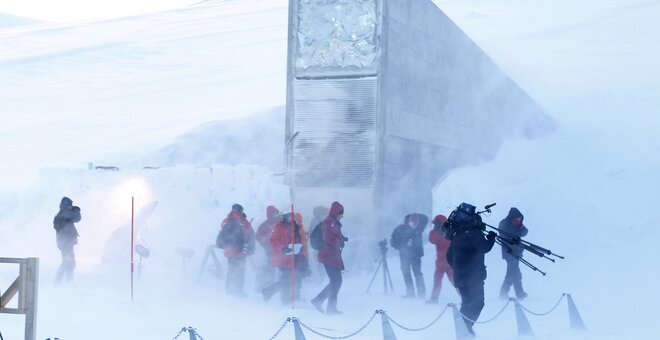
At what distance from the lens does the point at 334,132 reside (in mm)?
18125

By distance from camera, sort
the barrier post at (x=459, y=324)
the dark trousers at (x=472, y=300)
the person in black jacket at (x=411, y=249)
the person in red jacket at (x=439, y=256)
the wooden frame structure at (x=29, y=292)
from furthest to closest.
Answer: the person in black jacket at (x=411, y=249)
the person in red jacket at (x=439, y=256)
the dark trousers at (x=472, y=300)
the barrier post at (x=459, y=324)
the wooden frame structure at (x=29, y=292)

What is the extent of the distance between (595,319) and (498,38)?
36996mm

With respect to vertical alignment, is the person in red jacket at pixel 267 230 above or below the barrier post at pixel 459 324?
above

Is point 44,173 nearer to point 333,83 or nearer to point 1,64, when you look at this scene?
point 333,83

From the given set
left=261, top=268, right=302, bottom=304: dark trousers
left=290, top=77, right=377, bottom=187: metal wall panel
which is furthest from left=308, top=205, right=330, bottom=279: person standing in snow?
left=261, top=268, right=302, bottom=304: dark trousers

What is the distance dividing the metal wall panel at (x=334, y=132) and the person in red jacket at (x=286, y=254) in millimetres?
3157

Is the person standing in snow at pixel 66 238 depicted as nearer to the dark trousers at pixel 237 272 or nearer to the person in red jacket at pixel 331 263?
the dark trousers at pixel 237 272

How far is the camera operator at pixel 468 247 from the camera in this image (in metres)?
10.9

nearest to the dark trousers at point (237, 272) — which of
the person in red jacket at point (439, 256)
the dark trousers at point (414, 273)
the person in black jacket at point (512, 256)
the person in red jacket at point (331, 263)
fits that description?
the person in red jacket at point (331, 263)

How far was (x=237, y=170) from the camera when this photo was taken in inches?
763

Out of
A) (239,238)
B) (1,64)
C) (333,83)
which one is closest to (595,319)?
Answer: (239,238)

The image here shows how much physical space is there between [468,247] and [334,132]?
7.53 metres

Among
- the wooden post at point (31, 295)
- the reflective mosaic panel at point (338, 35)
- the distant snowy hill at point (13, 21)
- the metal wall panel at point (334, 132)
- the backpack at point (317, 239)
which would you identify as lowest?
the wooden post at point (31, 295)

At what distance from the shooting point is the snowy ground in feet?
44.1
